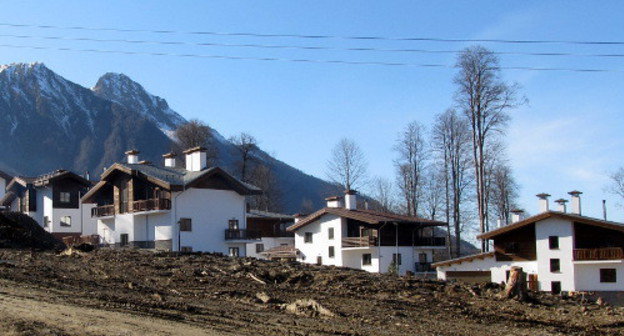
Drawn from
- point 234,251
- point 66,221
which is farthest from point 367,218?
point 66,221

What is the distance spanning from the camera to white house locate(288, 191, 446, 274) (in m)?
60.8

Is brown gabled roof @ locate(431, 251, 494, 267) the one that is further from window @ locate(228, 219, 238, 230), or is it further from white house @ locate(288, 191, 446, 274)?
window @ locate(228, 219, 238, 230)

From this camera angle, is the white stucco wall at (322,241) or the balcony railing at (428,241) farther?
the balcony railing at (428,241)

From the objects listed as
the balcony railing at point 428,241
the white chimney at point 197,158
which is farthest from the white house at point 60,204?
the balcony railing at point 428,241

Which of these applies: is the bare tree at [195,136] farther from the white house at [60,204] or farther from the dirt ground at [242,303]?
the dirt ground at [242,303]

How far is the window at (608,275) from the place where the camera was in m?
46.4

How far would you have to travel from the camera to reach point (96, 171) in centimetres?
16425

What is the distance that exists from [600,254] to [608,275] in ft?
6.17

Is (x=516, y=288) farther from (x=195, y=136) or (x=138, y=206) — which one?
(x=195, y=136)

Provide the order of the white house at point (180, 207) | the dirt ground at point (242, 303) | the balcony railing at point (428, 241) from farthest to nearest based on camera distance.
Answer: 1. the balcony railing at point (428, 241)
2. the white house at point (180, 207)
3. the dirt ground at point (242, 303)

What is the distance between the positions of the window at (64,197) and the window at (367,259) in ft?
100

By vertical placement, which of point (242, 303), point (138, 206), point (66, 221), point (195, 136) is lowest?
point (242, 303)

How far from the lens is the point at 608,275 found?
46.8 metres

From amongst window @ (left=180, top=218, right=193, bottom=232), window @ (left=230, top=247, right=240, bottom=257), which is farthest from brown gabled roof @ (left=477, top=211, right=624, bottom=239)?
window @ (left=180, top=218, right=193, bottom=232)
